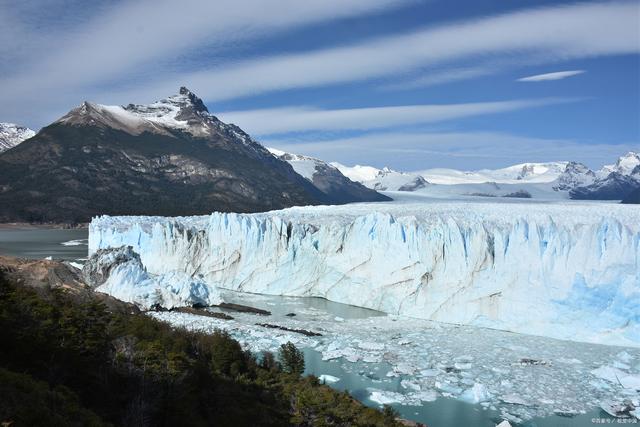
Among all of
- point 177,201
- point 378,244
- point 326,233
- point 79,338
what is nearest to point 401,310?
point 378,244

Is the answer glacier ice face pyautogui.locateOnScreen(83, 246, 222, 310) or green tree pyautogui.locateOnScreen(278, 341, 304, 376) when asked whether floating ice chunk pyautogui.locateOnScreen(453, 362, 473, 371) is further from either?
glacier ice face pyautogui.locateOnScreen(83, 246, 222, 310)

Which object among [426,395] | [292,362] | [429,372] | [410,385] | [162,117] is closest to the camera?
[426,395]

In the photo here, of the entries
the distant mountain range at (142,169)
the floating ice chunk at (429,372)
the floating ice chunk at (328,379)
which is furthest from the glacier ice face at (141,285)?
the distant mountain range at (142,169)

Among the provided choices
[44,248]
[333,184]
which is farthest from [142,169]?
[333,184]

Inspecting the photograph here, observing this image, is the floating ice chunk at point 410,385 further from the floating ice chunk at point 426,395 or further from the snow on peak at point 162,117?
the snow on peak at point 162,117

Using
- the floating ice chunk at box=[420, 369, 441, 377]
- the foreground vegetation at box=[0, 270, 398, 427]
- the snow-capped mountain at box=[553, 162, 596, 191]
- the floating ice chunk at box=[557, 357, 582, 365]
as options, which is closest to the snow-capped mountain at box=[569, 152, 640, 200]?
the snow-capped mountain at box=[553, 162, 596, 191]

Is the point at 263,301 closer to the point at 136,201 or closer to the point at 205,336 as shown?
the point at 205,336

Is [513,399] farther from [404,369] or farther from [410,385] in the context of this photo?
[404,369]
